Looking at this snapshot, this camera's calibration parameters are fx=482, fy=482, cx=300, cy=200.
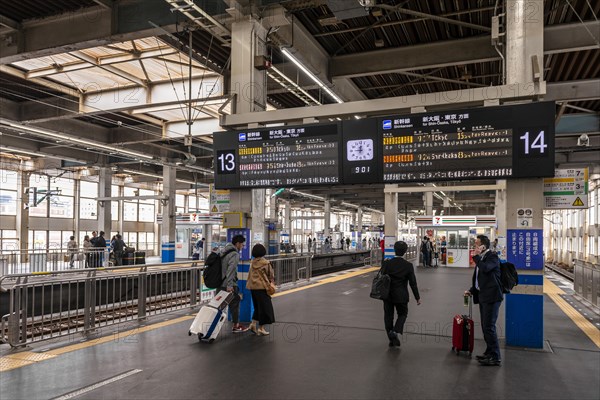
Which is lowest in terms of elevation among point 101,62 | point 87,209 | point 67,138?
point 87,209

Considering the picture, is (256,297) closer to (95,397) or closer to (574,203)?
(95,397)

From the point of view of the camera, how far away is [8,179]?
30.4 meters

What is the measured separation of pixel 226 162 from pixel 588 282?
921cm

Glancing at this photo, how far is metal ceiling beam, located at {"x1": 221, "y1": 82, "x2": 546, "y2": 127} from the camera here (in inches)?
276

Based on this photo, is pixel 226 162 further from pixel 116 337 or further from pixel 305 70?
pixel 305 70

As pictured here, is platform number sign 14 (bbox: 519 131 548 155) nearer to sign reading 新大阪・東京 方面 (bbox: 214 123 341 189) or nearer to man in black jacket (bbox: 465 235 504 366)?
man in black jacket (bbox: 465 235 504 366)

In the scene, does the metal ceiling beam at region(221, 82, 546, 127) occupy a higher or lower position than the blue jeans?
higher

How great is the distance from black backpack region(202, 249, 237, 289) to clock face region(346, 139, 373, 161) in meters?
2.52

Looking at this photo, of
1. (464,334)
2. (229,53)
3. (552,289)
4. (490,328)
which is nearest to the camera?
(490,328)

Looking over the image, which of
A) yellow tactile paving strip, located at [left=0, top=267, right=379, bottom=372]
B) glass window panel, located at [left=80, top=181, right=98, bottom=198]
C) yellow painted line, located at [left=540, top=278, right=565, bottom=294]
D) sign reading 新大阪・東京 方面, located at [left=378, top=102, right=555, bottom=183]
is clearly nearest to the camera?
yellow tactile paving strip, located at [left=0, top=267, right=379, bottom=372]

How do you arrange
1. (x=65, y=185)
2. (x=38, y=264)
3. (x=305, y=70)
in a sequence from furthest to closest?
(x=65, y=185) → (x=38, y=264) → (x=305, y=70)

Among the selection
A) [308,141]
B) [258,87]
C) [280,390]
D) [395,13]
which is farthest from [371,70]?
[280,390]

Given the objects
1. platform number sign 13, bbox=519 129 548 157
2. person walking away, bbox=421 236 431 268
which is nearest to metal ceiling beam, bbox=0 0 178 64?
platform number sign 13, bbox=519 129 548 157

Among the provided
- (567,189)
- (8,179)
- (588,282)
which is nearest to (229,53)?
(567,189)
